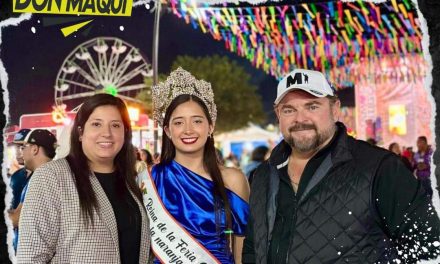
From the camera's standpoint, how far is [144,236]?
8.72 ft

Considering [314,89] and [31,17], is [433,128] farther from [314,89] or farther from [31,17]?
[31,17]

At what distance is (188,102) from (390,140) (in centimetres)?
1444

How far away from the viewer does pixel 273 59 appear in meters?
14.4

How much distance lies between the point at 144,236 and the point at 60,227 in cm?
44

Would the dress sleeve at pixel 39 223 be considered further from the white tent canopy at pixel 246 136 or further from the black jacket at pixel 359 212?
the white tent canopy at pixel 246 136

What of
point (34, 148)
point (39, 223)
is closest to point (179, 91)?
point (39, 223)

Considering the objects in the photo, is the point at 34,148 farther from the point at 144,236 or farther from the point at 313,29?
the point at 313,29

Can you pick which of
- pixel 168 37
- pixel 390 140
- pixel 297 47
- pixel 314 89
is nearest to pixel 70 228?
pixel 314 89

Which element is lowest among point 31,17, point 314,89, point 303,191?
point 303,191

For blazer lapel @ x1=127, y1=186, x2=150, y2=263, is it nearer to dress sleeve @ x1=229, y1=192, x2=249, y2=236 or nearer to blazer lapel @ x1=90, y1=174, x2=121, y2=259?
blazer lapel @ x1=90, y1=174, x2=121, y2=259

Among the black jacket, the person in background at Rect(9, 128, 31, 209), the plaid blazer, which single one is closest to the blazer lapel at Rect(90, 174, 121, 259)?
the plaid blazer

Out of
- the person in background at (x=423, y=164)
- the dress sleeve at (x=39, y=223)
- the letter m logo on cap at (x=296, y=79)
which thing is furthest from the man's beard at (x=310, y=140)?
→ the person in background at (x=423, y=164)

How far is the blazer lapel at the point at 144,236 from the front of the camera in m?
2.62

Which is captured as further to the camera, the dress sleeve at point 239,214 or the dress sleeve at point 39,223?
the dress sleeve at point 239,214
